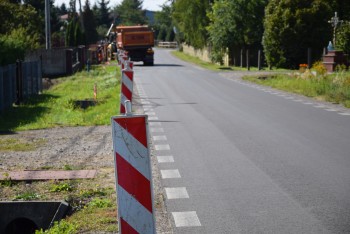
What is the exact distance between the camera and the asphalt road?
275 inches

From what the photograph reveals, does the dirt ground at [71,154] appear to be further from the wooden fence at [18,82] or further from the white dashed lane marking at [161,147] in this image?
the wooden fence at [18,82]

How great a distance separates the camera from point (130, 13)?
162 m

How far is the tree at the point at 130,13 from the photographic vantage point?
162 meters

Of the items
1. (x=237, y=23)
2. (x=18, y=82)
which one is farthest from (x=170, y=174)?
(x=237, y=23)

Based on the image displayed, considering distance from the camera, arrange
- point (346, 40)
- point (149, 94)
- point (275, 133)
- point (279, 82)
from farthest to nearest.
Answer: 1. point (346, 40)
2. point (279, 82)
3. point (149, 94)
4. point (275, 133)

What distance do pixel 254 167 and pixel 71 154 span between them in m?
3.30

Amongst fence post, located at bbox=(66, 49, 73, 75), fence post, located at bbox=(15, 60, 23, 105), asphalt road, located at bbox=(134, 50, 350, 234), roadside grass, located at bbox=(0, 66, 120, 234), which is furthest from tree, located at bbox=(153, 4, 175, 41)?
asphalt road, located at bbox=(134, 50, 350, 234)

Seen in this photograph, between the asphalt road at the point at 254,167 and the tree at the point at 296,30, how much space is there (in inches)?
1055

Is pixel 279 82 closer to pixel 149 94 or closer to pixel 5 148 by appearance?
pixel 149 94

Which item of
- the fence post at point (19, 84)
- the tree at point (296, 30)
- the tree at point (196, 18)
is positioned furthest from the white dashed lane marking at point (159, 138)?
the tree at point (196, 18)

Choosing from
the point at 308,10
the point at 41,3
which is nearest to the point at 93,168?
the point at 308,10

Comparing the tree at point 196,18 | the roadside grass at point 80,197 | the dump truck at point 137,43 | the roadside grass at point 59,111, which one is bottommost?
the roadside grass at point 59,111

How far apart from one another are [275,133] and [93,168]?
4722 millimetres

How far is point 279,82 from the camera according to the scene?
30.1m
